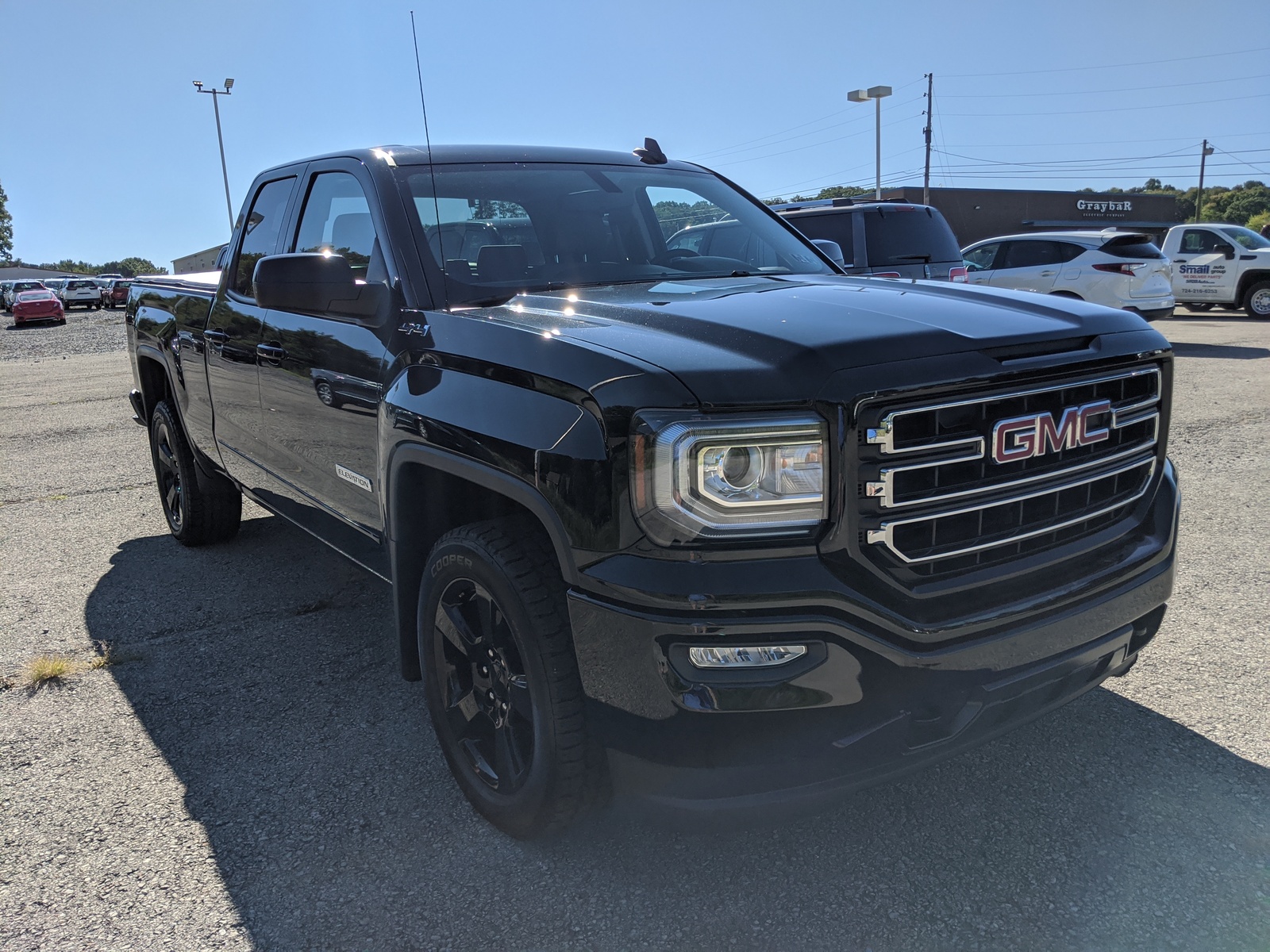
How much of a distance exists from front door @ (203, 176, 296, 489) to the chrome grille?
2.70m

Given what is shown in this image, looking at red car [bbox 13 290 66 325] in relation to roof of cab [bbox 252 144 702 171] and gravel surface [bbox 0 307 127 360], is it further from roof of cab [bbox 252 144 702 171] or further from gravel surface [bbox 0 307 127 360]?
roof of cab [bbox 252 144 702 171]

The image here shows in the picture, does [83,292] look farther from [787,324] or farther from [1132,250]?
[787,324]

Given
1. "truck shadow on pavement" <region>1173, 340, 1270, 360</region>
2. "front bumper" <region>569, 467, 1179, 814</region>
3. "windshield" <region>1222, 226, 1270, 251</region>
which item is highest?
"windshield" <region>1222, 226, 1270, 251</region>

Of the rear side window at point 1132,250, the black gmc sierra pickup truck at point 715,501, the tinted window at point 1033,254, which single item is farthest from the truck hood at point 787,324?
the tinted window at point 1033,254

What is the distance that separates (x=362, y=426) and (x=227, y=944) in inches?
57.5

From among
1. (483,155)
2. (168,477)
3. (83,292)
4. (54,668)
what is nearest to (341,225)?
(483,155)

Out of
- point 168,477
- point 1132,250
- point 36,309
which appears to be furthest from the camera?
point 36,309

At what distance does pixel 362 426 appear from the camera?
3.09 m

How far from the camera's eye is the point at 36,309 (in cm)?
3634

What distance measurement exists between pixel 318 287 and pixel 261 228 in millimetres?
1630

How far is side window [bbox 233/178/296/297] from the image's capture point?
4082 mm

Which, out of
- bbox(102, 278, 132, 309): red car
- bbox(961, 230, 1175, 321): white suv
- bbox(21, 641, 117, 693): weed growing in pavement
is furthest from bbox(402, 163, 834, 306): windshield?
bbox(102, 278, 132, 309): red car

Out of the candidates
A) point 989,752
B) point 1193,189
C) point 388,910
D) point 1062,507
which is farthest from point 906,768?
point 1193,189

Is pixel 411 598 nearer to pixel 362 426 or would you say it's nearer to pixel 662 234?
pixel 362 426
